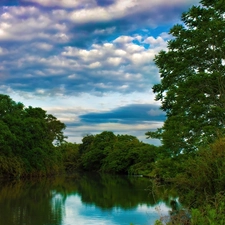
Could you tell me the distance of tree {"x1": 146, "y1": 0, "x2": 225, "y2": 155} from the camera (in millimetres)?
14977

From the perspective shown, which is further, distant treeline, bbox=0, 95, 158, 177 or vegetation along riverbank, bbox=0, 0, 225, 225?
distant treeline, bbox=0, 95, 158, 177

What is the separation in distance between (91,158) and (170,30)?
6216 centimetres

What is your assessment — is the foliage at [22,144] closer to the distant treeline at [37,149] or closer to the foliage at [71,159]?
the distant treeline at [37,149]

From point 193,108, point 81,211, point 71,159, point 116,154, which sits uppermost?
point 193,108

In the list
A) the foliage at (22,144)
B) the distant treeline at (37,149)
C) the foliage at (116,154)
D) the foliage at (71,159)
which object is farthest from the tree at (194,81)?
the foliage at (71,159)

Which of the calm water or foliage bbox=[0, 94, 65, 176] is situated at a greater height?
foliage bbox=[0, 94, 65, 176]

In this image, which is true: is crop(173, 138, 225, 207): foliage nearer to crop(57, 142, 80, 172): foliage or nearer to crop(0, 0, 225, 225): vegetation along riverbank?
crop(0, 0, 225, 225): vegetation along riverbank

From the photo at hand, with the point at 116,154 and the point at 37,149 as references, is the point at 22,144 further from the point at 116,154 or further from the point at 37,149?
the point at 116,154

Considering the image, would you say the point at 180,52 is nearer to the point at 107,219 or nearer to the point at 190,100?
the point at 190,100

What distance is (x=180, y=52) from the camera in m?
17.2

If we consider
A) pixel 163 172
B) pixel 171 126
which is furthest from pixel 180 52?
pixel 163 172

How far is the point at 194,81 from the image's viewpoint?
51.2 feet

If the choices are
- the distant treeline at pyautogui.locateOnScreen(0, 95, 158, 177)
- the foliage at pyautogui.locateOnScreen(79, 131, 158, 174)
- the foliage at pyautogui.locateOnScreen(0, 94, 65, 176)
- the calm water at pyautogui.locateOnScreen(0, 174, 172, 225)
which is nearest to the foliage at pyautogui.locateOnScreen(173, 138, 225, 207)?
the calm water at pyautogui.locateOnScreen(0, 174, 172, 225)

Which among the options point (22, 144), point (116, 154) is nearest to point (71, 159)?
point (116, 154)
